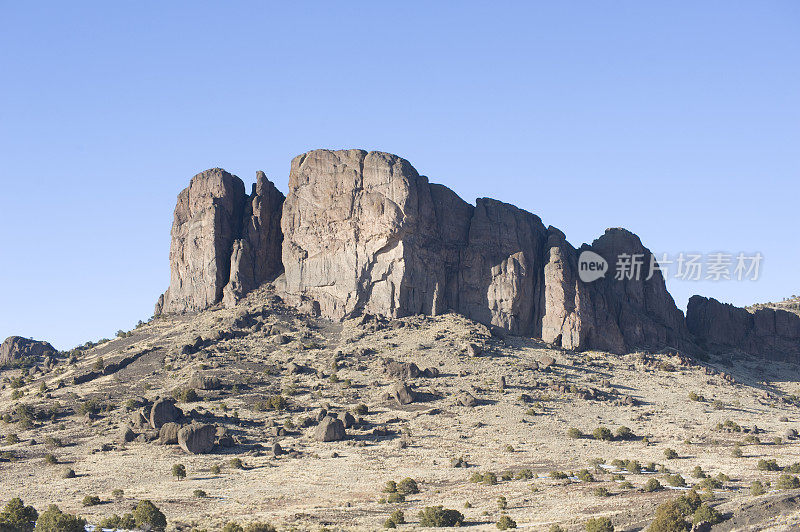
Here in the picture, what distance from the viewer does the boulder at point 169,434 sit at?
311 feet

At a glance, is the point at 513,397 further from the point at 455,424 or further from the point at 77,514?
the point at 77,514

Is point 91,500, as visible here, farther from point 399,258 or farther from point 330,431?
point 399,258

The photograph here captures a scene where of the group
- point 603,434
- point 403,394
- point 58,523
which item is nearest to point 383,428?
point 403,394

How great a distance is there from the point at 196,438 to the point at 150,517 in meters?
28.8

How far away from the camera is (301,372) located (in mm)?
118062

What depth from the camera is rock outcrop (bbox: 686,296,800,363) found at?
490 ft

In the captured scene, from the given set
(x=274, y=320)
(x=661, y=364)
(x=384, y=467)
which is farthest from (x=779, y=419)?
(x=274, y=320)

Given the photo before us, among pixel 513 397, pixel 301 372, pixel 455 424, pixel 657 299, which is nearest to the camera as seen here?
pixel 455 424

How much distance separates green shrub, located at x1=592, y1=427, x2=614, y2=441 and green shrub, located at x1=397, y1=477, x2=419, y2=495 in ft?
92.0

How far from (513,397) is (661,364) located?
30.2m

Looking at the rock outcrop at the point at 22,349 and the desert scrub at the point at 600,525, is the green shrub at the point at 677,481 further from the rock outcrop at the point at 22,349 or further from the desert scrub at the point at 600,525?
the rock outcrop at the point at 22,349

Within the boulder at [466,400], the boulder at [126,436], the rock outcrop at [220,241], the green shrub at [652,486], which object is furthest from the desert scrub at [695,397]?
the boulder at [126,436]

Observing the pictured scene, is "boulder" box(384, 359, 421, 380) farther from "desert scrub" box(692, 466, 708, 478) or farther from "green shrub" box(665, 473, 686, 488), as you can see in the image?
"green shrub" box(665, 473, 686, 488)

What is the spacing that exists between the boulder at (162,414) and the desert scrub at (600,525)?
55427 mm
